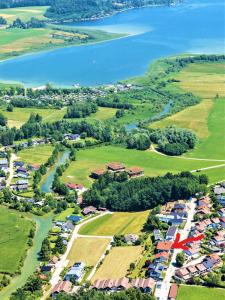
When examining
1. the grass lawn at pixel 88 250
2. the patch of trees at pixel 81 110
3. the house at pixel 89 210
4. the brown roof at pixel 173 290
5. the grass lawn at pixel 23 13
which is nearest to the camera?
the brown roof at pixel 173 290

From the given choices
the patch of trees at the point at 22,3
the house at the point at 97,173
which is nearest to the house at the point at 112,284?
the house at the point at 97,173

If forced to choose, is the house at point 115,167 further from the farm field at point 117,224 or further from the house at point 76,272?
the house at point 76,272

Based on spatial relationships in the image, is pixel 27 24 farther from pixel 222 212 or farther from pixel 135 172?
pixel 222 212

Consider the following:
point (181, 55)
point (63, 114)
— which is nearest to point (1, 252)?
point (63, 114)

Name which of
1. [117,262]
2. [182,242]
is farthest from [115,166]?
[117,262]

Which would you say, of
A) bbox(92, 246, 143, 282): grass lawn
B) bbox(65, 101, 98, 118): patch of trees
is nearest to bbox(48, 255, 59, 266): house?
bbox(92, 246, 143, 282): grass lawn

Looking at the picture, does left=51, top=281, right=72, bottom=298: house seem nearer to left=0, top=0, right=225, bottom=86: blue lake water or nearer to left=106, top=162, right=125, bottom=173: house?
left=106, top=162, right=125, bottom=173: house
